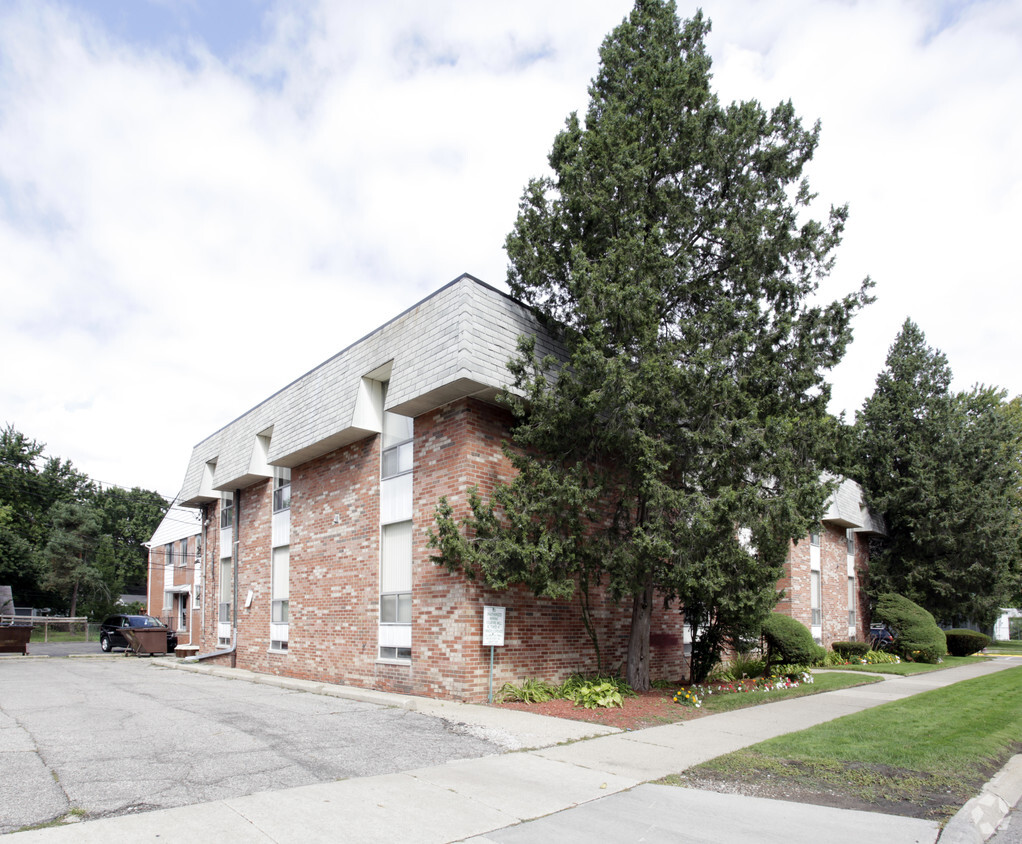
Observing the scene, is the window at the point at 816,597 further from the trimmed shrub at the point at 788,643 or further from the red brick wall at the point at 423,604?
the red brick wall at the point at 423,604

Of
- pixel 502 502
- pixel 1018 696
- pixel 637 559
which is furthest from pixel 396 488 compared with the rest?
pixel 1018 696

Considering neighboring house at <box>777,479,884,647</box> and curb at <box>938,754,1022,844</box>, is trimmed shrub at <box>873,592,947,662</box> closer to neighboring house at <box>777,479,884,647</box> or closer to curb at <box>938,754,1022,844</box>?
neighboring house at <box>777,479,884,647</box>

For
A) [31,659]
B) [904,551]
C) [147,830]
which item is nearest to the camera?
[147,830]

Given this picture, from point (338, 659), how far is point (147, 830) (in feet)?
34.6

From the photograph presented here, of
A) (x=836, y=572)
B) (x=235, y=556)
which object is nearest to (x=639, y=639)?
(x=235, y=556)

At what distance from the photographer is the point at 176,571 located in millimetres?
35656

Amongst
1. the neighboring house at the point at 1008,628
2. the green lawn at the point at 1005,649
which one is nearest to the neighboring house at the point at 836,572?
the green lawn at the point at 1005,649

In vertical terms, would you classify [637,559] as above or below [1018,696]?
above

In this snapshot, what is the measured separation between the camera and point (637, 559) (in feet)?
37.3

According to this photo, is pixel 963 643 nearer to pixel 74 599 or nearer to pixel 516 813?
A: pixel 516 813

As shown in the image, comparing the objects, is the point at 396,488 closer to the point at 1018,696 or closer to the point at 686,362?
the point at 686,362

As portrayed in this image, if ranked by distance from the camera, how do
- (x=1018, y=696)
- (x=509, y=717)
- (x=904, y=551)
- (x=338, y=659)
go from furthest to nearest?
(x=904, y=551) → (x=338, y=659) → (x=1018, y=696) → (x=509, y=717)

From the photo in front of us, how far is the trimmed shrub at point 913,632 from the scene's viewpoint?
23.4 meters

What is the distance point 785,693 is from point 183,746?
11.0 metres
